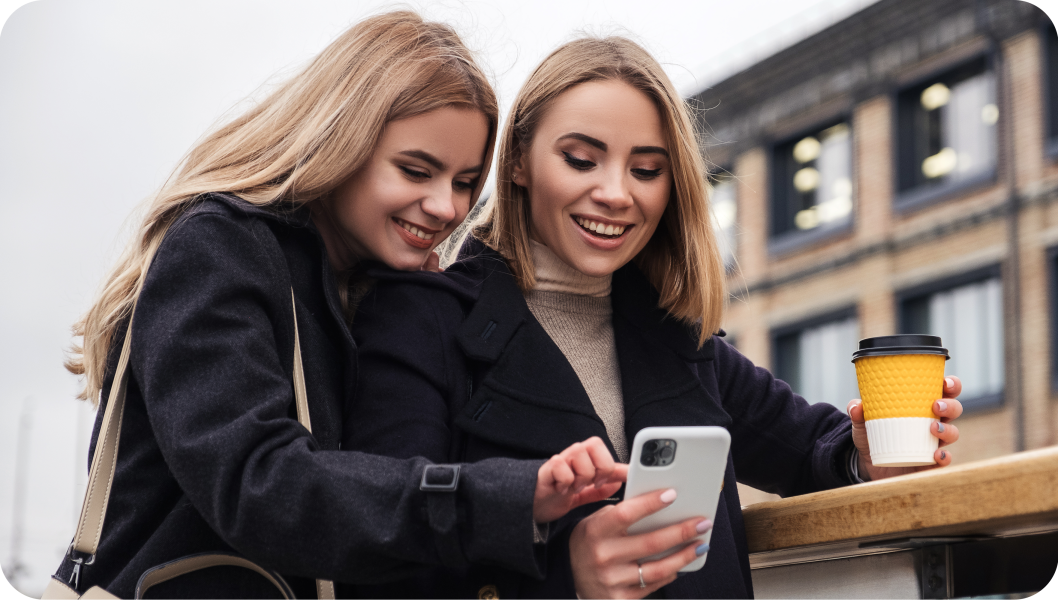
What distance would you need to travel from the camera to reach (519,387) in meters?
1.96

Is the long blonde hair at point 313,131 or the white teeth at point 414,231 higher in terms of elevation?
the long blonde hair at point 313,131

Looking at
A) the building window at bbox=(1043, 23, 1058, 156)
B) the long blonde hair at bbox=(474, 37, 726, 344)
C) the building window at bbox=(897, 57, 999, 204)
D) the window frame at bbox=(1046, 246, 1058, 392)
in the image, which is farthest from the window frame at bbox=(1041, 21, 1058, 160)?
the long blonde hair at bbox=(474, 37, 726, 344)

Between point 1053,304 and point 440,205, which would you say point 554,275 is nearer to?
point 440,205

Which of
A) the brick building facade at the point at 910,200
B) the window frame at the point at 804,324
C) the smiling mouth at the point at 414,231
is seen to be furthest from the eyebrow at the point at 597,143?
the window frame at the point at 804,324

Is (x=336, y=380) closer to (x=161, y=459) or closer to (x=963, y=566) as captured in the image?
(x=161, y=459)

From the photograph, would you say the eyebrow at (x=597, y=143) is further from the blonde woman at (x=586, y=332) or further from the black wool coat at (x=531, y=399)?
the black wool coat at (x=531, y=399)

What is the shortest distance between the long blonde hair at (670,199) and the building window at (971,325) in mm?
13804

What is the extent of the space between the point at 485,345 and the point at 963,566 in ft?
3.07

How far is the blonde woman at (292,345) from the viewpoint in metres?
1.40

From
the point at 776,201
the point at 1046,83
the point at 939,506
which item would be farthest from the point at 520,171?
the point at 776,201

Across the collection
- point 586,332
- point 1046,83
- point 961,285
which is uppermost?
point 1046,83

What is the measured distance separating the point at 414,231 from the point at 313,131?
28cm

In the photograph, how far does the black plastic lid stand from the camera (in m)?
1.88

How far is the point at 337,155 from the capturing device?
6.06 feet
